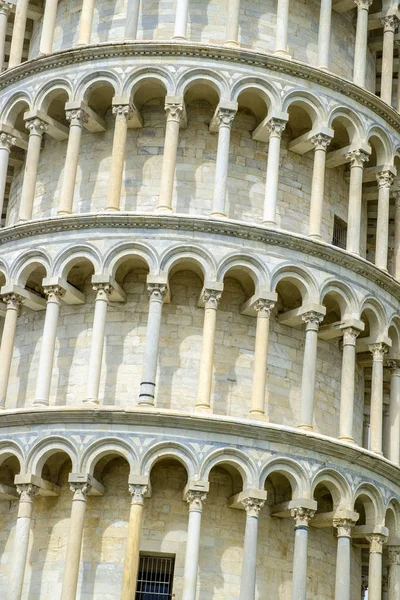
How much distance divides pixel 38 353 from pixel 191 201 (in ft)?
14.4

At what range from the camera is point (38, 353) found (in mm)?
→ 28516

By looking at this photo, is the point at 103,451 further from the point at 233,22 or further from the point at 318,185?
the point at 233,22

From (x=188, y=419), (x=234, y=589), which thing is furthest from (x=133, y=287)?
(x=234, y=589)

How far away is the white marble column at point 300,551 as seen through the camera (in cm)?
2570

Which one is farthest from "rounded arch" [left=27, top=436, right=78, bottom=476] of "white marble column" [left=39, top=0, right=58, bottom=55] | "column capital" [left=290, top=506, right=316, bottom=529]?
"white marble column" [left=39, top=0, right=58, bottom=55]

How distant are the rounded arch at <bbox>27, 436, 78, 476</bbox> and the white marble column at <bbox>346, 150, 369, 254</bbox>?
7212 millimetres

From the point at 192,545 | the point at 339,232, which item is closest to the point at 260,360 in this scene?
the point at 192,545

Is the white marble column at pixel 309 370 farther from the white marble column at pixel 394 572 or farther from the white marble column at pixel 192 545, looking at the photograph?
the white marble column at pixel 394 572

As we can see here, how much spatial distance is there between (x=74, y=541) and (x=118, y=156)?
7.81 metres

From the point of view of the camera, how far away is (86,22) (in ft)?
98.9

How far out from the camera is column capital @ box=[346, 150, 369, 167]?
98.0ft

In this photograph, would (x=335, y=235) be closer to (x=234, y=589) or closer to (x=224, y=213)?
(x=224, y=213)

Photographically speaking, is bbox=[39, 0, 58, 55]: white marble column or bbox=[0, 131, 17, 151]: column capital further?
bbox=[39, 0, 58, 55]: white marble column

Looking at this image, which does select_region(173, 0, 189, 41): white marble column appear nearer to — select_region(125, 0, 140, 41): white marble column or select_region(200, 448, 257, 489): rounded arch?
select_region(125, 0, 140, 41): white marble column
